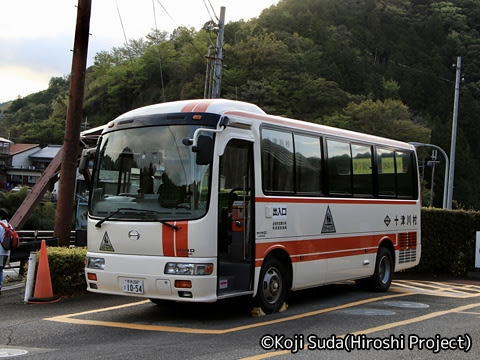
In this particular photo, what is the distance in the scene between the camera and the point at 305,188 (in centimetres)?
969

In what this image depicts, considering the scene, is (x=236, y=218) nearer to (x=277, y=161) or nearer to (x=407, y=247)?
(x=277, y=161)

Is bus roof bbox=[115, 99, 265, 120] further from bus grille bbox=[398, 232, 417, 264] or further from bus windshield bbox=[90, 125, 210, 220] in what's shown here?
bus grille bbox=[398, 232, 417, 264]

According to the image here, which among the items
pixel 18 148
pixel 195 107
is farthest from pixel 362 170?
pixel 18 148

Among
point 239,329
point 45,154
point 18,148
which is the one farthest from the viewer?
point 45,154

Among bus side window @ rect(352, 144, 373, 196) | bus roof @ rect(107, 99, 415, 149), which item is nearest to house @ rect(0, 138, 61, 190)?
bus side window @ rect(352, 144, 373, 196)

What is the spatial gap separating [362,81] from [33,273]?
9647 cm

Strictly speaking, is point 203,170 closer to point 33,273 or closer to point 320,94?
point 33,273

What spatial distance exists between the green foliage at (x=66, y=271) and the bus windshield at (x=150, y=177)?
8.34 ft

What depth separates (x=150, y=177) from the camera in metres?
7.98

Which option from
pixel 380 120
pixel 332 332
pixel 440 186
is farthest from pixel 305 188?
pixel 440 186

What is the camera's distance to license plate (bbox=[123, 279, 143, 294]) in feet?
25.7

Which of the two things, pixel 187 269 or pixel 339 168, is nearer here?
pixel 187 269

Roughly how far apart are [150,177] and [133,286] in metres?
1.56

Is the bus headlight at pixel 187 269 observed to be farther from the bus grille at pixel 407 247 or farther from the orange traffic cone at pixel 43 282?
the bus grille at pixel 407 247
